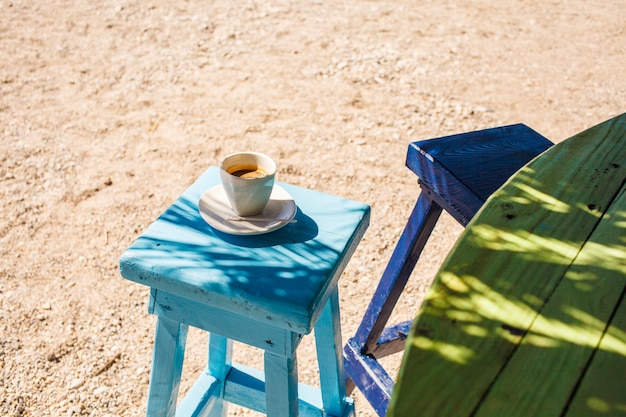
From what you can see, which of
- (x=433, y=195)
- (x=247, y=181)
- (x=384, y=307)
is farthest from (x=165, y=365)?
(x=433, y=195)

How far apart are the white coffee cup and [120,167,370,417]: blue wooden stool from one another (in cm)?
8

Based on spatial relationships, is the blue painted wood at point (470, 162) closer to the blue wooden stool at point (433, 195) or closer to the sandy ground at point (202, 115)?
the blue wooden stool at point (433, 195)

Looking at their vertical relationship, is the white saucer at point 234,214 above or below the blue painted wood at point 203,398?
above

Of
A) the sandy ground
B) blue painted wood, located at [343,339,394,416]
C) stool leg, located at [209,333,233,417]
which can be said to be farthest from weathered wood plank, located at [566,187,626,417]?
the sandy ground

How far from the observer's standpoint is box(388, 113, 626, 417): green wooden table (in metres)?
0.83

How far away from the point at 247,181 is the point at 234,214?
129 mm

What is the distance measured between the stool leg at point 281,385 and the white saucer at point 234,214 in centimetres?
30

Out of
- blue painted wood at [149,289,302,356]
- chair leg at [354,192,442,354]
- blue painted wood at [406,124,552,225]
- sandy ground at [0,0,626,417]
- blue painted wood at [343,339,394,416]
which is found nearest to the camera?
blue painted wood at [149,289,302,356]

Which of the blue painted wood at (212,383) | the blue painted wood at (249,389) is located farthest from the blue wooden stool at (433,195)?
the blue painted wood at (212,383)

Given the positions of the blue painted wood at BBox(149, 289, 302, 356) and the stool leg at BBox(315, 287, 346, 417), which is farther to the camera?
the stool leg at BBox(315, 287, 346, 417)

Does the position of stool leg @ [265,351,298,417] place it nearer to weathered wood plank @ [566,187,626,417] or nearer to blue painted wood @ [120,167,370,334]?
blue painted wood @ [120,167,370,334]

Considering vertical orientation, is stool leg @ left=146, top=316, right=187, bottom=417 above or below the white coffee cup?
below

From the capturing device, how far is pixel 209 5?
18.6 ft

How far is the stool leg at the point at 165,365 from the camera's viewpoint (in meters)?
1.59
